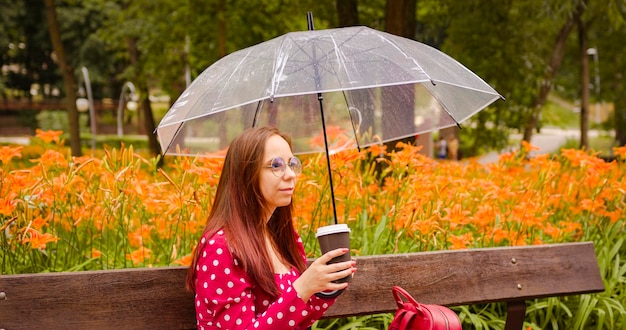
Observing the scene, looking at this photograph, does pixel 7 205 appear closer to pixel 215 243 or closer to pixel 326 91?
pixel 215 243

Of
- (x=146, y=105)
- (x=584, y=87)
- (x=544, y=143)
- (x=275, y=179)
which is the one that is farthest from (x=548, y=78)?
(x=544, y=143)

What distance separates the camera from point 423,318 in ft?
7.00

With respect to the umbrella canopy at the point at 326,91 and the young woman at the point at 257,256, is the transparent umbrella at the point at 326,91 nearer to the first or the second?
the umbrella canopy at the point at 326,91

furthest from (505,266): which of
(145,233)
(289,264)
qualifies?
(145,233)

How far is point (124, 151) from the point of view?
3111 mm

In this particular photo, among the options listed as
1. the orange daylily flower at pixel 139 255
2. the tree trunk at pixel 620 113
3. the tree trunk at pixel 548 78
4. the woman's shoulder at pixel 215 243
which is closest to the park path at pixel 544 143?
the tree trunk at pixel 548 78

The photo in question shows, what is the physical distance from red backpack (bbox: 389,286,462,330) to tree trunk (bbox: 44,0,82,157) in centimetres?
930

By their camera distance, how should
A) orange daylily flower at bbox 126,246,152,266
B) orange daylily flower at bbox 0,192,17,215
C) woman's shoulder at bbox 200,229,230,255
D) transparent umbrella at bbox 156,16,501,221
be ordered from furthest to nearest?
orange daylily flower at bbox 126,246,152,266 < orange daylily flower at bbox 0,192,17,215 < transparent umbrella at bbox 156,16,501,221 < woman's shoulder at bbox 200,229,230,255

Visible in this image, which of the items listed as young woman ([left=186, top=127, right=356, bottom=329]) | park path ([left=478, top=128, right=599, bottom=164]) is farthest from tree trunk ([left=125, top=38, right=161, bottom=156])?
young woman ([left=186, top=127, right=356, bottom=329])

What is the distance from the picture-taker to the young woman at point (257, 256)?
194cm

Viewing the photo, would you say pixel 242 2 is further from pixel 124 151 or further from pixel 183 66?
pixel 124 151

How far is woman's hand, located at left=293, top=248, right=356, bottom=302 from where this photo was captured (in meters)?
1.87

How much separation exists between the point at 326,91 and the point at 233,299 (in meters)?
0.68

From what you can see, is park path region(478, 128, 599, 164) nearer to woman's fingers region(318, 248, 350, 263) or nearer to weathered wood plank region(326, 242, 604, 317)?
weathered wood plank region(326, 242, 604, 317)
